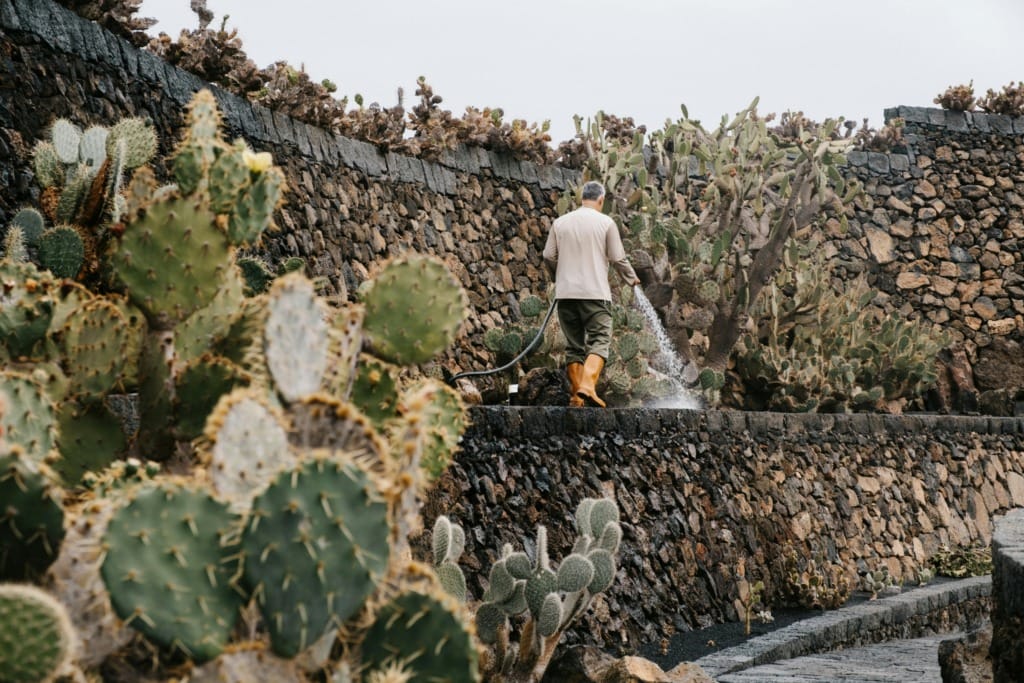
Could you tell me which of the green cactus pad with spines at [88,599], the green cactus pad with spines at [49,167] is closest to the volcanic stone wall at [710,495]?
the green cactus pad with spines at [49,167]

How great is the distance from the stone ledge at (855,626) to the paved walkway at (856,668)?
0.10 meters

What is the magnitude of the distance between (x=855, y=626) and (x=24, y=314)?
5.99 m

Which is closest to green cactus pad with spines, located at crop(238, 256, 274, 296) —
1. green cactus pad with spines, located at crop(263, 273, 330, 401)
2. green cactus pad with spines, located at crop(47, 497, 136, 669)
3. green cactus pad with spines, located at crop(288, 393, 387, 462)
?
green cactus pad with spines, located at crop(263, 273, 330, 401)

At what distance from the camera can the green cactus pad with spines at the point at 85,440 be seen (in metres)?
3.19

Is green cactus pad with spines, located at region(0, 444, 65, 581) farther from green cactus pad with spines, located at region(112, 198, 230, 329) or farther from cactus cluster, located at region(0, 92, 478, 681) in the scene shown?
green cactus pad with spines, located at region(112, 198, 230, 329)

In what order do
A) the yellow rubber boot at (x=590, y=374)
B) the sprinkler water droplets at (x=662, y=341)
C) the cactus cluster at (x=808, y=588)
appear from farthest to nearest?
the sprinkler water droplets at (x=662, y=341) → the cactus cluster at (x=808, y=588) → the yellow rubber boot at (x=590, y=374)

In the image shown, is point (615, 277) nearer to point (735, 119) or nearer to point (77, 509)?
point (735, 119)

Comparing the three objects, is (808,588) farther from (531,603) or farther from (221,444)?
(221,444)

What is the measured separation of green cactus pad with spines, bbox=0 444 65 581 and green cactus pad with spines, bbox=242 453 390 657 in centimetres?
34

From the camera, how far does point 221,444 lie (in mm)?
2316

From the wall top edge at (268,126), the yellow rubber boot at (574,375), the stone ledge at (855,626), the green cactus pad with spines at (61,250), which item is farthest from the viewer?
the yellow rubber boot at (574,375)

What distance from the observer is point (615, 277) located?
1165 centimetres

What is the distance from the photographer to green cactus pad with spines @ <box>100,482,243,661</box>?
2086 millimetres

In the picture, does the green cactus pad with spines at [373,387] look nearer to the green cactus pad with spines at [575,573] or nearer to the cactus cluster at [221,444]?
the cactus cluster at [221,444]
